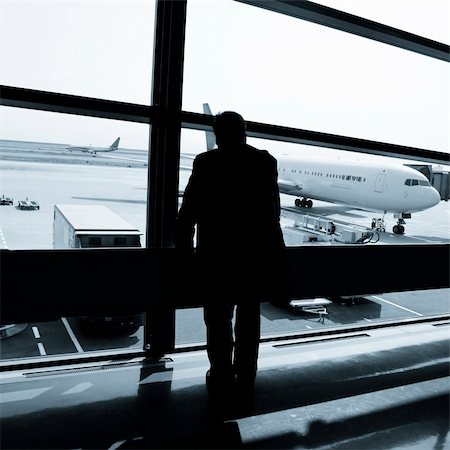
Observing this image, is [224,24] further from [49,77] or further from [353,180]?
[353,180]

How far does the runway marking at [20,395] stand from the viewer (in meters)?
1.70

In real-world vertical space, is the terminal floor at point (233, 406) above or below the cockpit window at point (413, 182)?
below

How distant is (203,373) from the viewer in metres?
2.06

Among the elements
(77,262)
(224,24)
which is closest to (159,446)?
(77,262)

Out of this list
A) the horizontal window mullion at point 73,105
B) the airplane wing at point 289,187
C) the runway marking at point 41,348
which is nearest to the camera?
the horizontal window mullion at point 73,105

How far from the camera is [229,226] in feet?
5.28

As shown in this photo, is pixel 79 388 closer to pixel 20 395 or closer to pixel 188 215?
pixel 20 395

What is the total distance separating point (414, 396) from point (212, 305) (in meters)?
1.09

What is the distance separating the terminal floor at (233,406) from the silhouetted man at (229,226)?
23 cm

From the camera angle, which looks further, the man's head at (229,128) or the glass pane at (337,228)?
the glass pane at (337,228)

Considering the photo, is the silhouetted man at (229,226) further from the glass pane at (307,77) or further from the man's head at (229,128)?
the glass pane at (307,77)

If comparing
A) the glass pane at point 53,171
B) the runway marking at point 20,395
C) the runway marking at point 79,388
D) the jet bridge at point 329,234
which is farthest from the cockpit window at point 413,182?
the runway marking at point 20,395

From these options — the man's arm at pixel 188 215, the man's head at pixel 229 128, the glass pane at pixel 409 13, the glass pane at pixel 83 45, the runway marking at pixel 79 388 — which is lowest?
the runway marking at pixel 79 388

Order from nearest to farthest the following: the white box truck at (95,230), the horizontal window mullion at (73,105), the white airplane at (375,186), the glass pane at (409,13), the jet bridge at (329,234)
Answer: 1. the horizontal window mullion at (73,105)
2. the glass pane at (409,13)
3. the white box truck at (95,230)
4. the jet bridge at (329,234)
5. the white airplane at (375,186)
